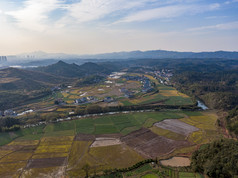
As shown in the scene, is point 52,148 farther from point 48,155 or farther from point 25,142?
point 25,142

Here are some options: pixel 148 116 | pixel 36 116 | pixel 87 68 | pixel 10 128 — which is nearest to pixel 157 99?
pixel 148 116

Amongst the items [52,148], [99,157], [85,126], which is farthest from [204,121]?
[52,148]

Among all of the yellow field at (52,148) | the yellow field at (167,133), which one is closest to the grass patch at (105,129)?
the yellow field at (52,148)

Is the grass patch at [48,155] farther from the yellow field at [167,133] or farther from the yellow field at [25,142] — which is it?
the yellow field at [167,133]

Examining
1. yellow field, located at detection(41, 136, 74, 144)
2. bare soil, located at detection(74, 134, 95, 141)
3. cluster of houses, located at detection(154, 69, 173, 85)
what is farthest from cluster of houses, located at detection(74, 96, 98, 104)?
cluster of houses, located at detection(154, 69, 173, 85)

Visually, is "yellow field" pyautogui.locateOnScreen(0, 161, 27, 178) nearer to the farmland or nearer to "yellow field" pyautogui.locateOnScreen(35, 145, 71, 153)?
the farmland

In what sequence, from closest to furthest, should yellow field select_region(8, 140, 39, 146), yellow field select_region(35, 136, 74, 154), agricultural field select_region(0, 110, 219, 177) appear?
agricultural field select_region(0, 110, 219, 177) → yellow field select_region(35, 136, 74, 154) → yellow field select_region(8, 140, 39, 146)

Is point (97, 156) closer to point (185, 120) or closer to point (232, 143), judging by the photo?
point (232, 143)
